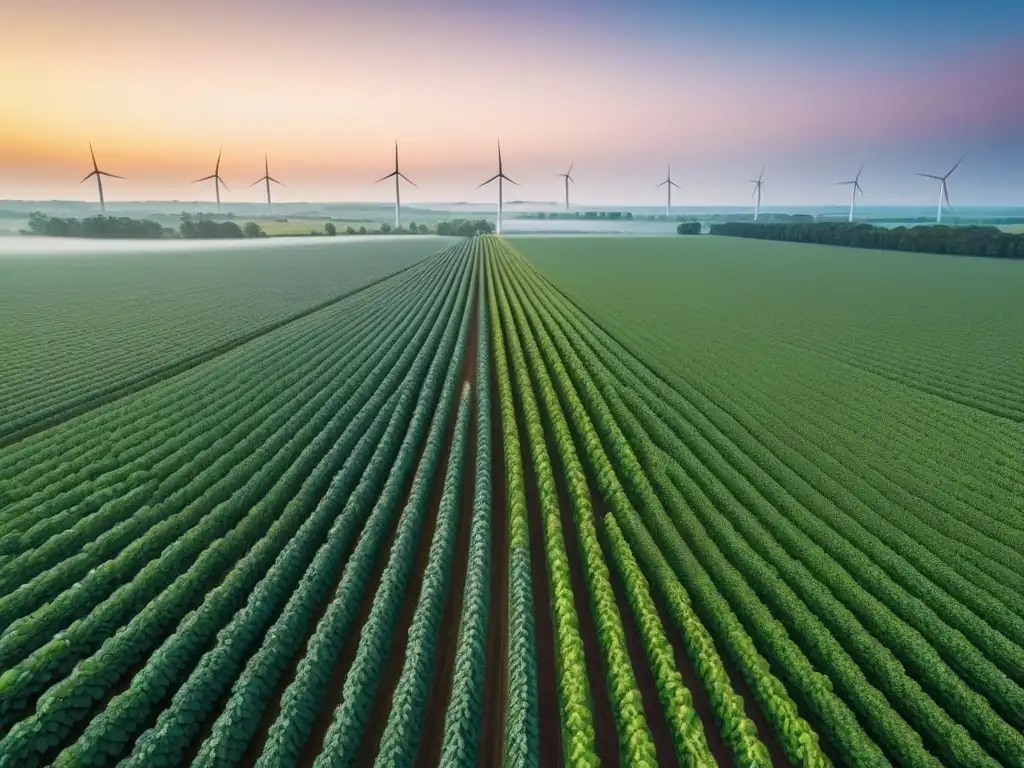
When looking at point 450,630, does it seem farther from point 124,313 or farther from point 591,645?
point 124,313

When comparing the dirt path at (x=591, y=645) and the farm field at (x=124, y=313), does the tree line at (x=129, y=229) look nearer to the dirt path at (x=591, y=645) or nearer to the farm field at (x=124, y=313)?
the farm field at (x=124, y=313)

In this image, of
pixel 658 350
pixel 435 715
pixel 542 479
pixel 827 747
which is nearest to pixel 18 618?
pixel 435 715

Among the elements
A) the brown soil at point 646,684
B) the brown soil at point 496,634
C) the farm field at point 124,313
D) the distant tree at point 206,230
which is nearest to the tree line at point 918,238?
the farm field at point 124,313

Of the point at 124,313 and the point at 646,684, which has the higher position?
the point at 124,313

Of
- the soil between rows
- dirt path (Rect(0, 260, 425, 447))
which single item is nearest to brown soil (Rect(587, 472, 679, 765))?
the soil between rows

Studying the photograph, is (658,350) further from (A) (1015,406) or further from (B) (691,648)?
(B) (691,648)

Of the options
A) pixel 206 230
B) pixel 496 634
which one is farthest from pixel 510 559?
pixel 206 230
